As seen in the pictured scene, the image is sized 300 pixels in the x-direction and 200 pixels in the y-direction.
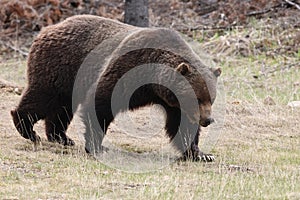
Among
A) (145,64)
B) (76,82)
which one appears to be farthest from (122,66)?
(76,82)

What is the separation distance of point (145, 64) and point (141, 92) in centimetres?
30

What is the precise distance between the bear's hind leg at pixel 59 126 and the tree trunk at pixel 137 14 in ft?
17.2

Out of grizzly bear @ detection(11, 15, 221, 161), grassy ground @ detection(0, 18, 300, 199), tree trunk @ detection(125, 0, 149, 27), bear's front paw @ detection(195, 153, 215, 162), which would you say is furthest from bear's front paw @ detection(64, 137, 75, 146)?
tree trunk @ detection(125, 0, 149, 27)

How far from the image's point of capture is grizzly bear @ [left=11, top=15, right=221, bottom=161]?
24.1 ft

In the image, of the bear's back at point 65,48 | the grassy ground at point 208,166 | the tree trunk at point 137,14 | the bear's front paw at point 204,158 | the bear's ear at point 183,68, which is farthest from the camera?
the tree trunk at point 137,14

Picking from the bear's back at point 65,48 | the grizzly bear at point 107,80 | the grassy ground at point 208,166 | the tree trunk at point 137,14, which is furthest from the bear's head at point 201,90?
the tree trunk at point 137,14

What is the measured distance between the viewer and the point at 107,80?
750 centimetres

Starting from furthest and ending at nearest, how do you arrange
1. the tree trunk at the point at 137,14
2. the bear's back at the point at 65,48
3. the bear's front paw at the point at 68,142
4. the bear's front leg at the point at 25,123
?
the tree trunk at the point at 137,14, the bear's front paw at the point at 68,142, the bear's front leg at the point at 25,123, the bear's back at the point at 65,48

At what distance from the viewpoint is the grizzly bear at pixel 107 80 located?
7.33m

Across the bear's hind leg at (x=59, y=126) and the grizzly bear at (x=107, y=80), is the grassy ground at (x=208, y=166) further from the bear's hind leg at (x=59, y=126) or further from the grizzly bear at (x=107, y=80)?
the grizzly bear at (x=107, y=80)

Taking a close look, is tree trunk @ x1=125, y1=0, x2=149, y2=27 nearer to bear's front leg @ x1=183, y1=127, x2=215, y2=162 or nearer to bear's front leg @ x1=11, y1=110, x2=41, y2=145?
bear's front leg @ x1=11, y1=110, x2=41, y2=145

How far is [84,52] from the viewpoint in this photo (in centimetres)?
796

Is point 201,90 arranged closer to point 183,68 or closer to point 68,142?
point 183,68

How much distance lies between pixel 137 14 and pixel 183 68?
6378mm
